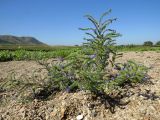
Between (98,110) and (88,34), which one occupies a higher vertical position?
(88,34)

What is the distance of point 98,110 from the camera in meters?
3.93

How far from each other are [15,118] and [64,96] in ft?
2.70

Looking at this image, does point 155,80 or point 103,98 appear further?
point 155,80

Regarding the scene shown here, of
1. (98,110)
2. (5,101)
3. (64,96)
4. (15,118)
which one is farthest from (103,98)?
(5,101)

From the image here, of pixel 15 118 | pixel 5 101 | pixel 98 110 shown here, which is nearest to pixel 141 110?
pixel 98 110

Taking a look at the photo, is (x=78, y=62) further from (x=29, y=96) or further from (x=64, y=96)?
(x=29, y=96)

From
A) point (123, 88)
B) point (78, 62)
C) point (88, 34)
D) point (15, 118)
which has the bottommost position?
point (15, 118)

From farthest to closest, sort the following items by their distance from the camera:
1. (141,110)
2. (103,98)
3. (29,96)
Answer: (29,96), (103,98), (141,110)

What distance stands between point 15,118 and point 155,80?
2.38m

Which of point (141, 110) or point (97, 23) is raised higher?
point (97, 23)

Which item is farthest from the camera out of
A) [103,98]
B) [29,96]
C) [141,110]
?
[29,96]

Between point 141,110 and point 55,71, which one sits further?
point 55,71

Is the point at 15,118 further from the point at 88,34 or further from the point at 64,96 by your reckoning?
the point at 88,34

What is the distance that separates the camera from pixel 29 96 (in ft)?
14.6
